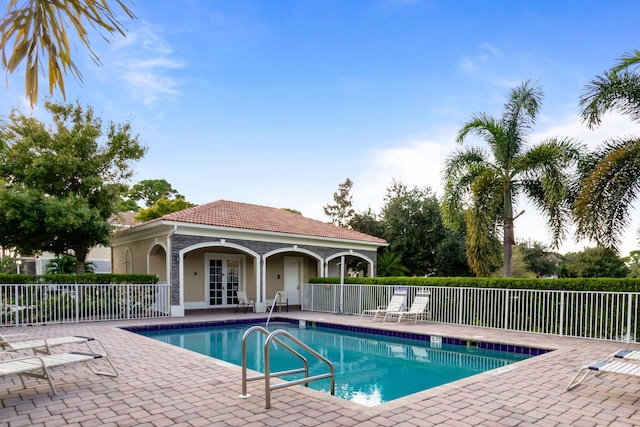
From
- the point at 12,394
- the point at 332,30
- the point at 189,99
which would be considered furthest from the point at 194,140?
the point at 12,394

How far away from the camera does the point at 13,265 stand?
2673 centimetres

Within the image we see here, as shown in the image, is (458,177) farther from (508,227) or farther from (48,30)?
(48,30)

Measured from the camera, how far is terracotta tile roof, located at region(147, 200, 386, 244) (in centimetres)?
1567

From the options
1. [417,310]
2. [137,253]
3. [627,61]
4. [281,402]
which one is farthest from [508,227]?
[137,253]

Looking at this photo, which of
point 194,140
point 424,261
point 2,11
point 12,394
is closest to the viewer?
point 2,11

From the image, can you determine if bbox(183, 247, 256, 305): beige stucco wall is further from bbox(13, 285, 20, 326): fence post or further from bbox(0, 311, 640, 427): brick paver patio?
bbox(0, 311, 640, 427): brick paver patio

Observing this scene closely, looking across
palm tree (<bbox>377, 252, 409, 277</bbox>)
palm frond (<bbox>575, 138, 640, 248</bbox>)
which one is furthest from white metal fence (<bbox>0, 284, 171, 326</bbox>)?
palm tree (<bbox>377, 252, 409, 277</bbox>)

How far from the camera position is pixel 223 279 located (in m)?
18.7

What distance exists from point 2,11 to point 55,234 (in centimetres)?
1456

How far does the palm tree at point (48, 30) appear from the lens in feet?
8.88

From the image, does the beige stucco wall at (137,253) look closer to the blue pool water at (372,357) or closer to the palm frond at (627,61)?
the blue pool water at (372,357)

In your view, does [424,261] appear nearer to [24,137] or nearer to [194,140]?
[194,140]

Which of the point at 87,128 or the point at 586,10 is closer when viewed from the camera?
the point at 586,10

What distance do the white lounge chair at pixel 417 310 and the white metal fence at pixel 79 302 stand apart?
295 inches
